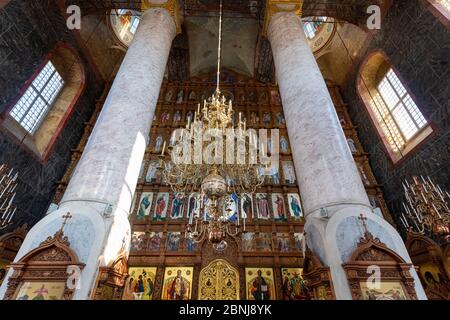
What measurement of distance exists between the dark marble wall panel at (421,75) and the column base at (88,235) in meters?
8.20

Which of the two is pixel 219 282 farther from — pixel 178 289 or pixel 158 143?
pixel 158 143

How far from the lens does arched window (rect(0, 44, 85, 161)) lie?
798cm

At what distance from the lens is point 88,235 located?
10.9ft

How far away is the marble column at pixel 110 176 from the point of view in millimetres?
3307

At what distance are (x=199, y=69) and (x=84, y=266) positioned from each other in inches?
525

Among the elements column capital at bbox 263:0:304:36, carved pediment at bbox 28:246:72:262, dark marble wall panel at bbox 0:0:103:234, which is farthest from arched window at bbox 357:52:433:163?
dark marble wall panel at bbox 0:0:103:234

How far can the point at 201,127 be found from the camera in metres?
5.58

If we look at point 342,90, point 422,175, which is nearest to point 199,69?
point 342,90

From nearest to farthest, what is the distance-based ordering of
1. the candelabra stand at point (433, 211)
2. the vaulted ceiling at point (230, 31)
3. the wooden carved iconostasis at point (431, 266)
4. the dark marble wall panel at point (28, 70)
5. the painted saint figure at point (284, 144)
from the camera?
1. the candelabra stand at point (433, 211)
2. the wooden carved iconostasis at point (431, 266)
3. the dark marble wall panel at point (28, 70)
4. the vaulted ceiling at point (230, 31)
5. the painted saint figure at point (284, 144)

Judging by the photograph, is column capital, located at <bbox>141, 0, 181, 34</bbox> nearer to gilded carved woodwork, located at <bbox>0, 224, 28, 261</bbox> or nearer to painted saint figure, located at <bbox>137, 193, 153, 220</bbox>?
painted saint figure, located at <bbox>137, 193, 153, 220</bbox>

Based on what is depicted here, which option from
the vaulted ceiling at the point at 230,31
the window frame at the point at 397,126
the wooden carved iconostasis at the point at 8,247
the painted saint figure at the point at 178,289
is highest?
the vaulted ceiling at the point at 230,31

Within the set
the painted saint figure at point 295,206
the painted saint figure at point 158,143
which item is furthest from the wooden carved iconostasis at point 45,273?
the painted saint figure at point 158,143

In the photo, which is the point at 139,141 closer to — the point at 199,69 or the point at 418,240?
the point at 418,240

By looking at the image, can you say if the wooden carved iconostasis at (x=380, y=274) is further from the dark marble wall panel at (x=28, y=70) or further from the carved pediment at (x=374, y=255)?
the dark marble wall panel at (x=28, y=70)
